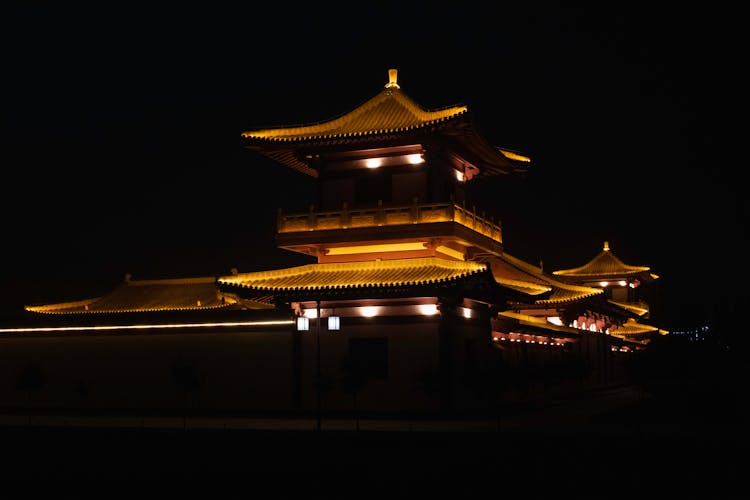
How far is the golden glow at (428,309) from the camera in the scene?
111ft

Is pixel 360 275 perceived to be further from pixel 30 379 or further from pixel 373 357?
pixel 30 379

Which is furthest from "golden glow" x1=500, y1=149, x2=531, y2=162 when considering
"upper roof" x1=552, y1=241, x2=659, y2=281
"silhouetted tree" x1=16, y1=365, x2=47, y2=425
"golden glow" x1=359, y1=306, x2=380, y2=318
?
"upper roof" x1=552, y1=241, x2=659, y2=281

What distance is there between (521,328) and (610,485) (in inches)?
973

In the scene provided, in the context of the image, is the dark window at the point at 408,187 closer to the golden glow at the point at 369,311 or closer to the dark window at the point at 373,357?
the golden glow at the point at 369,311

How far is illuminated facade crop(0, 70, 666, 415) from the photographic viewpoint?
Answer: 34.2 m

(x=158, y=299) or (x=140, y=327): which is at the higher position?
(x=158, y=299)

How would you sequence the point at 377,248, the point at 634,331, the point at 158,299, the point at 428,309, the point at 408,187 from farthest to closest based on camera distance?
the point at 634,331
the point at 158,299
the point at 377,248
the point at 408,187
the point at 428,309

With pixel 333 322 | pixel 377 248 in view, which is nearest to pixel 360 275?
pixel 377 248

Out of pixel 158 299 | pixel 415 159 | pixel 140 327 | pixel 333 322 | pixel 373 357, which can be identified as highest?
pixel 415 159

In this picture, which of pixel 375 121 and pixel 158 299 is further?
pixel 158 299

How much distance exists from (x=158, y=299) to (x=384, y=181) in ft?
53.1

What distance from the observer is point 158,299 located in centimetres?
4728

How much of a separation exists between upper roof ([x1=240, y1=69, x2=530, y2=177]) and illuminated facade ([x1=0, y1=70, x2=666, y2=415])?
3.2 inches

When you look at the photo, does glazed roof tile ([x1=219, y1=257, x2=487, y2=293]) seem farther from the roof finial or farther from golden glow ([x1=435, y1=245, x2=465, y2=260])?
the roof finial
